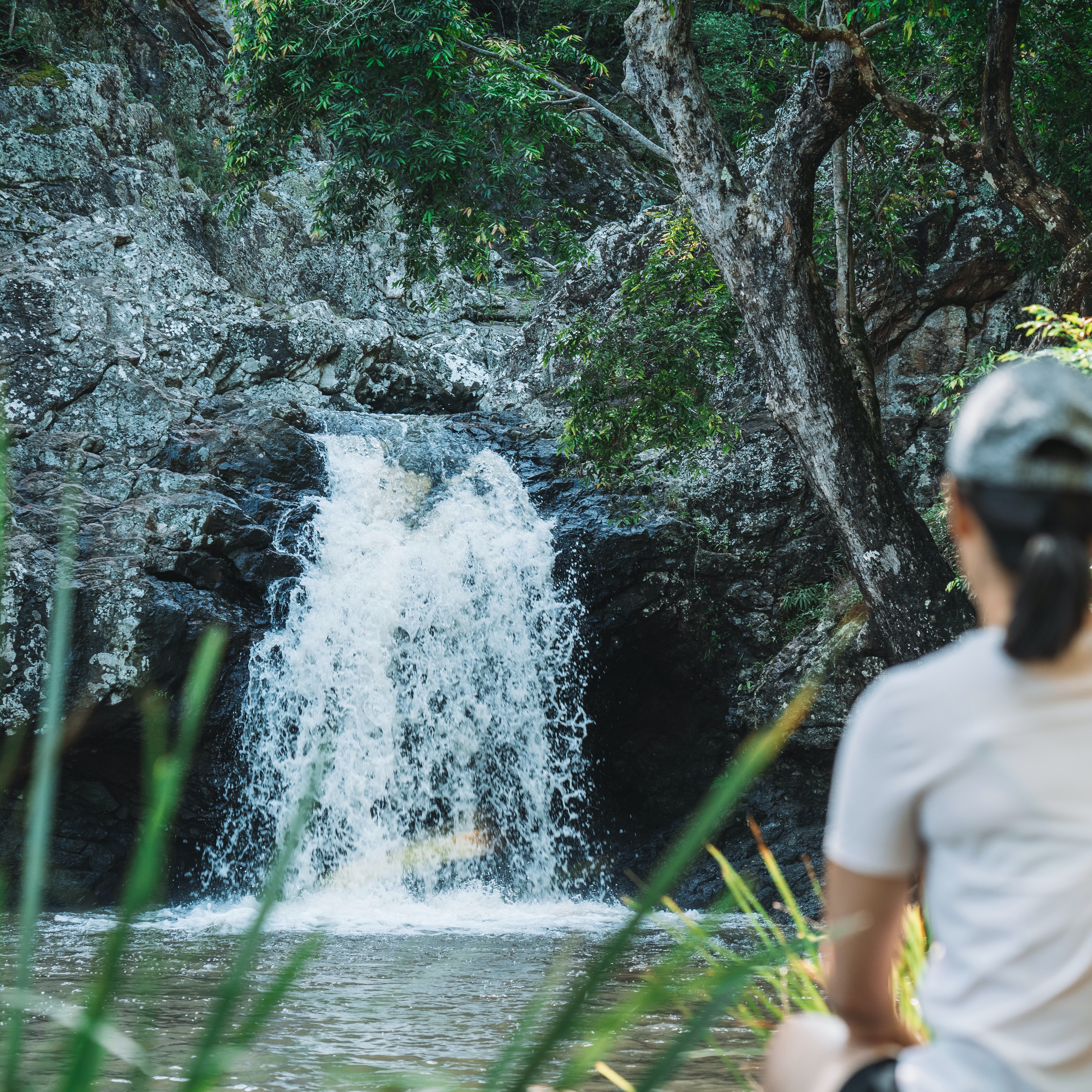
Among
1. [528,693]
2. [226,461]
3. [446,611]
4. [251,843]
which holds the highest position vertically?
[226,461]

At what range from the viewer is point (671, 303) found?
32.5 feet

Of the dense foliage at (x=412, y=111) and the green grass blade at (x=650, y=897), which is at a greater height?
the dense foliage at (x=412, y=111)

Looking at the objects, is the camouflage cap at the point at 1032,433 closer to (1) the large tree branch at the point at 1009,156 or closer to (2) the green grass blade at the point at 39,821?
(2) the green grass blade at the point at 39,821

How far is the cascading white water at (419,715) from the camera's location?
10492 millimetres

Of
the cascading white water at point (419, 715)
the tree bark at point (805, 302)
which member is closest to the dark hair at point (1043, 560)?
the tree bark at point (805, 302)

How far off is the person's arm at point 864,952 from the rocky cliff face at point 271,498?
7.57 metres

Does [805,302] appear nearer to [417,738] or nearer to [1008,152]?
[1008,152]

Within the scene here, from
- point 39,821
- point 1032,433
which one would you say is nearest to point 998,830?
point 1032,433

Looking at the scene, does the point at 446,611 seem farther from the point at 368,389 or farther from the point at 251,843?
the point at 368,389

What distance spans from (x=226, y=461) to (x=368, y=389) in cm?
473

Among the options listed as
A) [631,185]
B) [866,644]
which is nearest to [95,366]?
[866,644]

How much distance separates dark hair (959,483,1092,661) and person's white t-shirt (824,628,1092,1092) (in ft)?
0.14

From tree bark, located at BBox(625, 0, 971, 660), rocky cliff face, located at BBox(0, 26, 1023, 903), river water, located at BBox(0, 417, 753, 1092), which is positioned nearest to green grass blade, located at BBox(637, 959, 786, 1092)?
river water, located at BBox(0, 417, 753, 1092)

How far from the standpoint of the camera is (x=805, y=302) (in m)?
7.84
